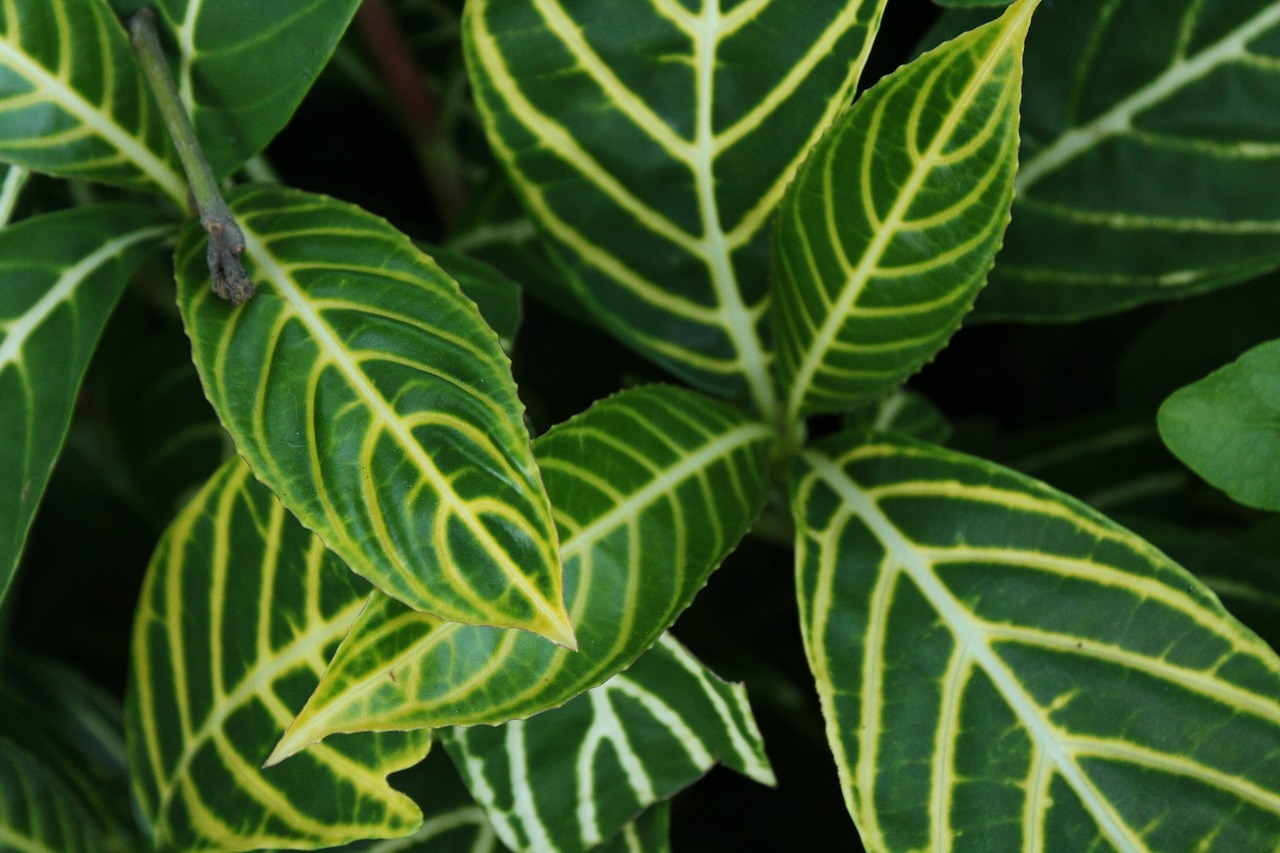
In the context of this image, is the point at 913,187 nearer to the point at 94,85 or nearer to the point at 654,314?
the point at 654,314

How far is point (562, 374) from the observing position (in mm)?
1019

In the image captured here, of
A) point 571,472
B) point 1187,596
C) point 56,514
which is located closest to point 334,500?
point 571,472

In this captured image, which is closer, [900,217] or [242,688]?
[900,217]

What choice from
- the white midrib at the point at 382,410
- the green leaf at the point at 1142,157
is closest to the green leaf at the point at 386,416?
the white midrib at the point at 382,410

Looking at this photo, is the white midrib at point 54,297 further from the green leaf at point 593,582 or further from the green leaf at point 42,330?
the green leaf at point 593,582

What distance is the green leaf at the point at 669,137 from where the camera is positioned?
0.62 metres

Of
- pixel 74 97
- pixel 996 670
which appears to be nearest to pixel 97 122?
pixel 74 97

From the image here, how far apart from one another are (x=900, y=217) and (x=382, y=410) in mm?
259

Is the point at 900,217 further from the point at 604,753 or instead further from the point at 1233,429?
the point at 604,753

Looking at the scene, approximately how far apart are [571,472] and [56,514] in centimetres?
79

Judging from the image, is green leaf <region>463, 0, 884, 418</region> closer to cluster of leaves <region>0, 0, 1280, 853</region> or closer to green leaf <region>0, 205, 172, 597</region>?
cluster of leaves <region>0, 0, 1280, 853</region>

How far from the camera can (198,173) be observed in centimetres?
59

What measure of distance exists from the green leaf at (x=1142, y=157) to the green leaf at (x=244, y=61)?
18.2 inches

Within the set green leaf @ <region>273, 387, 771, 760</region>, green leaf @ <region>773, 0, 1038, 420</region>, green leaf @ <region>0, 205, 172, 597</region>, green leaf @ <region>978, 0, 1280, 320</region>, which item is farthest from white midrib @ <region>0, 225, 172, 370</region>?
green leaf @ <region>978, 0, 1280, 320</region>
